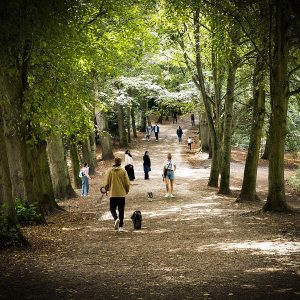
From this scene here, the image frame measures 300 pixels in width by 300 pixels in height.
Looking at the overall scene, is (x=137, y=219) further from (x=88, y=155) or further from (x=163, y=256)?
(x=88, y=155)

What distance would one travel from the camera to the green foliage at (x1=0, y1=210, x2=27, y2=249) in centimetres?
873

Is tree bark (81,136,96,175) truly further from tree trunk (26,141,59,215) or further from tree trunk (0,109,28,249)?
tree trunk (0,109,28,249)

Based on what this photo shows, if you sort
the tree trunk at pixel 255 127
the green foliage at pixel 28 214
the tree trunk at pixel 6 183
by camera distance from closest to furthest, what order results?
1. the tree trunk at pixel 6 183
2. the green foliage at pixel 28 214
3. the tree trunk at pixel 255 127

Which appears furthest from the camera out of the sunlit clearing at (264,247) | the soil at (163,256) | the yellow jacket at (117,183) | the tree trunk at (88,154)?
the tree trunk at (88,154)

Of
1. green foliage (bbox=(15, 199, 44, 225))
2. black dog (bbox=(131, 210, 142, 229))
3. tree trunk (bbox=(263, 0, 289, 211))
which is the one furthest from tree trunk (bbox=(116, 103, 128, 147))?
black dog (bbox=(131, 210, 142, 229))

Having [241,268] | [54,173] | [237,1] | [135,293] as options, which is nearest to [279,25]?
[237,1]

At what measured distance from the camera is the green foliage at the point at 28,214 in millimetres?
12664

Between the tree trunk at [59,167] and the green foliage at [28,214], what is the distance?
588 cm

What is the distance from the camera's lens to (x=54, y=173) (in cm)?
2000

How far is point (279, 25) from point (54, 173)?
38.8ft

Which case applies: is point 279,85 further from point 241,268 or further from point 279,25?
point 241,268

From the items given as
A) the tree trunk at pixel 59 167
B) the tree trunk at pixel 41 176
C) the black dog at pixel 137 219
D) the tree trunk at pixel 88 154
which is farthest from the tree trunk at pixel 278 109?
the tree trunk at pixel 88 154

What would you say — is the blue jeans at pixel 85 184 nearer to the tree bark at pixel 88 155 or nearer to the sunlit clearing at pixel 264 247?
the tree bark at pixel 88 155

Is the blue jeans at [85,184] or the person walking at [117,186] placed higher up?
the person walking at [117,186]
